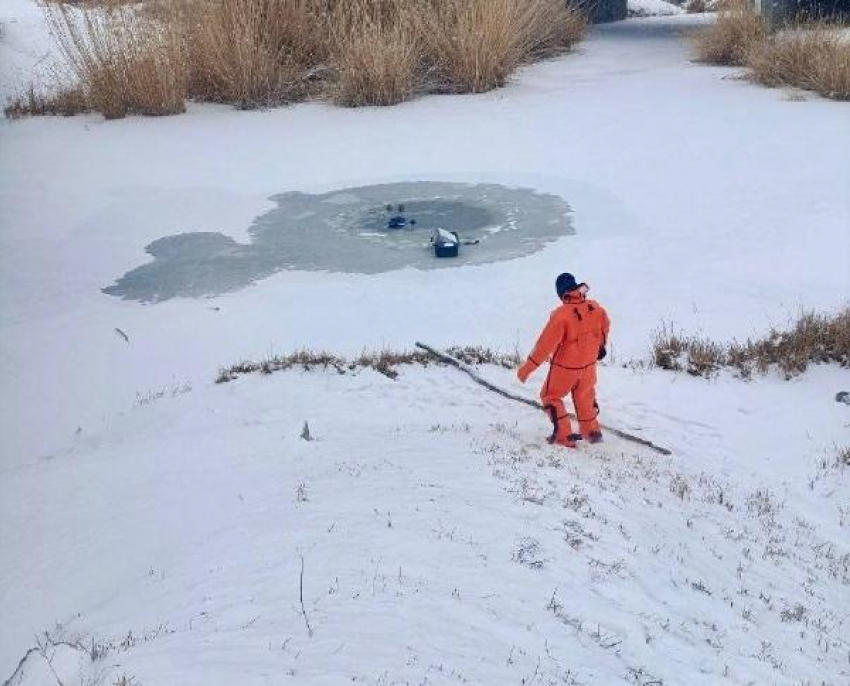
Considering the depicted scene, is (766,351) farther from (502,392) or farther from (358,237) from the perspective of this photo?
(358,237)

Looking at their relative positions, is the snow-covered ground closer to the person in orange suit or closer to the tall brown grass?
the person in orange suit

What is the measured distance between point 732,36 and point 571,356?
1244 centimetres

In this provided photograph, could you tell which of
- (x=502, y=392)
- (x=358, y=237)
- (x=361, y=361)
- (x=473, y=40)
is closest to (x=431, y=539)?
(x=502, y=392)

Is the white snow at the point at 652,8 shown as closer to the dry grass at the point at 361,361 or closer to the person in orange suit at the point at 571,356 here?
the dry grass at the point at 361,361

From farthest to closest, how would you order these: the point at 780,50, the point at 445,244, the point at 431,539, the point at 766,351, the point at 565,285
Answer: the point at 780,50
the point at 445,244
the point at 766,351
the point at 565,285
the point at 431,539

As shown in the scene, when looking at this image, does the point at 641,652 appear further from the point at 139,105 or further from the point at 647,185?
the point at 139,105

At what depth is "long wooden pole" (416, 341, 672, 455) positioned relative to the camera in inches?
231

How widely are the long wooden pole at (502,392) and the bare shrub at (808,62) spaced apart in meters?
9.02

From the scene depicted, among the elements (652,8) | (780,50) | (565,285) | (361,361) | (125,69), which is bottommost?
(361,361)

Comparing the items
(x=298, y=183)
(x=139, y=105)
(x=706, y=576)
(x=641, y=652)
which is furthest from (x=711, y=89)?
(x=641, y=652)

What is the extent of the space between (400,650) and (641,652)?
0.93 metres

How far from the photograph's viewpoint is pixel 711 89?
14.4 m

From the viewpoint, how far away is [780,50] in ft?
46.9

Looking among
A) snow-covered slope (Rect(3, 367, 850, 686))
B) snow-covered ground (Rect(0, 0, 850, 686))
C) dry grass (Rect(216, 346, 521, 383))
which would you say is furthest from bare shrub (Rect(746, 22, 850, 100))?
dry grass (Rect(216, 346, 521, 383))
